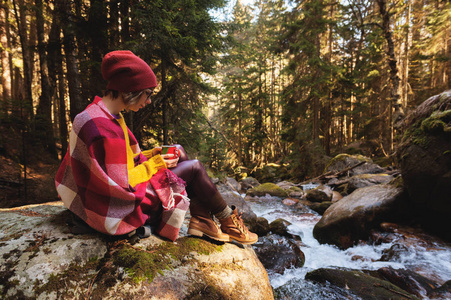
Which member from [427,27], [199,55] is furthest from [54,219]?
[427,27]

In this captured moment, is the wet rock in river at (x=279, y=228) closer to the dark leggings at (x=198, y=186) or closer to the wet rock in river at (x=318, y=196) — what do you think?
the wet rock in river at (x=318, y=196)

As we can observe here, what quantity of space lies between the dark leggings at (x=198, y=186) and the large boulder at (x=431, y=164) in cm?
449

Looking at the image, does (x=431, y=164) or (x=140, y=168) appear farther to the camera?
(x=431, y=164)

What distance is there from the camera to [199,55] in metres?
7.87

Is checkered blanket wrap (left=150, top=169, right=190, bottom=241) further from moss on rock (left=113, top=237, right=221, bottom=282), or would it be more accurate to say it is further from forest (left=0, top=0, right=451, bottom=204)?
forest (left=0, top=0, right=451, bottom=204)

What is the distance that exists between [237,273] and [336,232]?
404cm

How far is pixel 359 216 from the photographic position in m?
4.96

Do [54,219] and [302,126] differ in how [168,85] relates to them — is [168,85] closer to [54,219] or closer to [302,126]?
[54,219]

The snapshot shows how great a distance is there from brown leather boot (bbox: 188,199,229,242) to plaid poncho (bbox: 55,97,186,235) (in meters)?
0.69

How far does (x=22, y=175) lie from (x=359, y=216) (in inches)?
436

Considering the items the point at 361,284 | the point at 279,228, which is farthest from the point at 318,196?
the point at 361,284

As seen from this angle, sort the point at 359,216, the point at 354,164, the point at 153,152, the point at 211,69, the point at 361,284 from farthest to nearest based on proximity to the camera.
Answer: the point at 354,164 < the point at 211,69 < the point at 359,216 < the point at 361,284 < the point at 153,152

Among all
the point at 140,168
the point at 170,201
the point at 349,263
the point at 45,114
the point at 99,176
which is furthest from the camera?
the point at 45,114

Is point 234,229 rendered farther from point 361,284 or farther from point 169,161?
point 361,284
